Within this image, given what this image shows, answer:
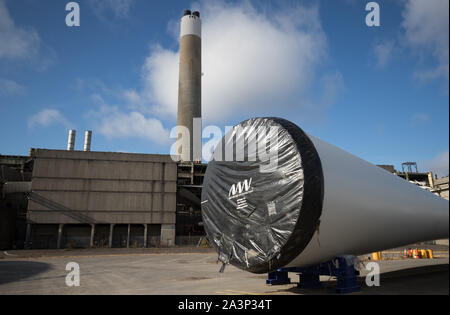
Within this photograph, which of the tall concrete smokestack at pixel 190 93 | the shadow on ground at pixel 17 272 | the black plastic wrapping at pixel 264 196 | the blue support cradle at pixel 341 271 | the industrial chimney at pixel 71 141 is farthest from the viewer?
the industrial chimney at pixel 71 141

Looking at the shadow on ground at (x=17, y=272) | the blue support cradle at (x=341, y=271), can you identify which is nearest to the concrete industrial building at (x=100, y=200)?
the shadow on ground at (x=17, y=272)

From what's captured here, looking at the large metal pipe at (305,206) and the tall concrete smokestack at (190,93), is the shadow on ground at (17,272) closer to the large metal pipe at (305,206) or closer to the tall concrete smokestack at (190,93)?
the large metal pipe at (305,206)

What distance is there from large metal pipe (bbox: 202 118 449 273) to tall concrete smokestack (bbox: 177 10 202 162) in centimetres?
4294

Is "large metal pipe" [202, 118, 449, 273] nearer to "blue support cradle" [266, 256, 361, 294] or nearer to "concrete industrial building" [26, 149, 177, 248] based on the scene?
"blue support cradle" [266, 256, 361, 294]

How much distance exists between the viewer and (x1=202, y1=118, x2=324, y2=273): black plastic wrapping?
5.64 meters

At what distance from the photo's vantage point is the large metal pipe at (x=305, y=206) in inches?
224

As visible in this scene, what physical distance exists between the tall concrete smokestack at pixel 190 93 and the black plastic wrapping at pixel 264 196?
42285 millimetres

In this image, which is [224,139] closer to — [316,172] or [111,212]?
[316,172]

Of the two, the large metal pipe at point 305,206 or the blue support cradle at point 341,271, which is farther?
the blue support cradle at point 341,271

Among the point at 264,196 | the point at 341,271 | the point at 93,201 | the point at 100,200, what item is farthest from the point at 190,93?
the point at 341,271

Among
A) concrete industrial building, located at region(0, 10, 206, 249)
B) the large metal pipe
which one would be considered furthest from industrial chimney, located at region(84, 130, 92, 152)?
the large metal pipe
